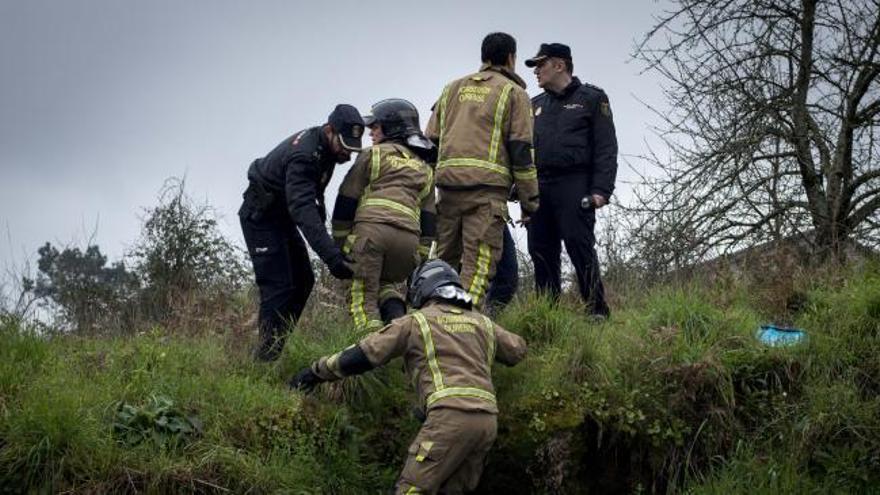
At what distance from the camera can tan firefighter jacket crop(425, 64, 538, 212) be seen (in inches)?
395

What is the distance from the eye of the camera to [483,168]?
394 inches

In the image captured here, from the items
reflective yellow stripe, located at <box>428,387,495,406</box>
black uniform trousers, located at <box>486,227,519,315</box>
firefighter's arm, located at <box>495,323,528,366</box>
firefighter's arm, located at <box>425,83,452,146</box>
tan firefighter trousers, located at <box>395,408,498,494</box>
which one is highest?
firefighter's arm, located at <box>425,83,452,146</box>

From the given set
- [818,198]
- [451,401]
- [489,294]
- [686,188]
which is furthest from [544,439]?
[818,198]

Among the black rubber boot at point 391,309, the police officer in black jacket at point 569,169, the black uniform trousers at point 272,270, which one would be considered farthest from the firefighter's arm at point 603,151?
the black uniform trousers at point 272,270

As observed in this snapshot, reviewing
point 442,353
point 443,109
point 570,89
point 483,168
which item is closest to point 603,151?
point 570,89

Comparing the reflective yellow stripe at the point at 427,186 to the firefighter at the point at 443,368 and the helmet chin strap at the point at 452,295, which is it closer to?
the firefighter at the point at 443,368

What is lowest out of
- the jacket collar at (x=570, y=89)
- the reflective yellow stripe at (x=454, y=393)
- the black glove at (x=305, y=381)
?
the reflective yellow stripe at (x=454, y=393)

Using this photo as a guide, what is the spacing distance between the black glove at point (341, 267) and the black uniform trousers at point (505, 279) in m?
1.59

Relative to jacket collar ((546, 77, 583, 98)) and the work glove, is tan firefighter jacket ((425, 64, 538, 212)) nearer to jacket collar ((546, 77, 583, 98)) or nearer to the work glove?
the work glove

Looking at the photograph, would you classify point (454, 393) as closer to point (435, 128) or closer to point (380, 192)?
point (380, 192)

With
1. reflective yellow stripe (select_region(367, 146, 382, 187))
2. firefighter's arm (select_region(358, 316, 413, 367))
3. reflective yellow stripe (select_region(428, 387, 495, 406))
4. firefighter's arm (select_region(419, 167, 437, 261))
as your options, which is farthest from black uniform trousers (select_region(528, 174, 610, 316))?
reflective yellow stripe (select_region(428, 387, 495, 406))

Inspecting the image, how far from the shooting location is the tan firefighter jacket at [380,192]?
973 cm

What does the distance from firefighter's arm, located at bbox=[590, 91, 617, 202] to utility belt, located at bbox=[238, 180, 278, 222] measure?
8.67ft

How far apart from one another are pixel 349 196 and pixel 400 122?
0.71 metres
